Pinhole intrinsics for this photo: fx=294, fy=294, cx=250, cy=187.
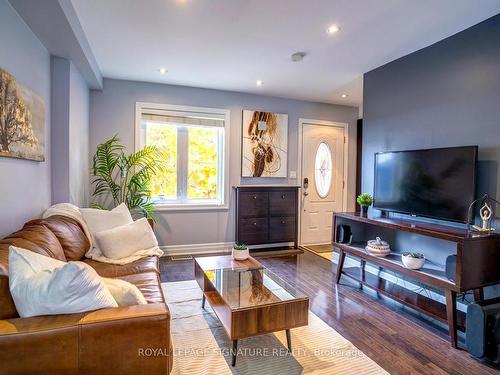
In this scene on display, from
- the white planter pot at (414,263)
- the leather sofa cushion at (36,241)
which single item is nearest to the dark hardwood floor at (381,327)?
the white planter pot at (414,263)

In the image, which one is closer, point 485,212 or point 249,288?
point 249,288

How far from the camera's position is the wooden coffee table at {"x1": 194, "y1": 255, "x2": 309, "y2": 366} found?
173 cm

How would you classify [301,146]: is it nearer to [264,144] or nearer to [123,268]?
[264,144]

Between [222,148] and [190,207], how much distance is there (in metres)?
1.03

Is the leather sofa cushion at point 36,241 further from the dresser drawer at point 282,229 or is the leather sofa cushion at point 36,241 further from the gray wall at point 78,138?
the dresser drawer at point 282,229

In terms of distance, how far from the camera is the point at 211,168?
15.1 feet

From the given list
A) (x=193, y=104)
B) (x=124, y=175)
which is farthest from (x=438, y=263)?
(x=124, y=175)

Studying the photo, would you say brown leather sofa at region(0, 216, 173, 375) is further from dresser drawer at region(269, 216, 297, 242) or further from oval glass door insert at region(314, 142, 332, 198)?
oval glass door insert at region(314, 142, 332, 198)

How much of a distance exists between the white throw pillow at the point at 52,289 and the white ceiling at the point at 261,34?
2006mm

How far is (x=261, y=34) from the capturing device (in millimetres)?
2711

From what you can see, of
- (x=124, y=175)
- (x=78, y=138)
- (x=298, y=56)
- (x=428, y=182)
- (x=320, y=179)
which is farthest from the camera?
(x=320, y=179)

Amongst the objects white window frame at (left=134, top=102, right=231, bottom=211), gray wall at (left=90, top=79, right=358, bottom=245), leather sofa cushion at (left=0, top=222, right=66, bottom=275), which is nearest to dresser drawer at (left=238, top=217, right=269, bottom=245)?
gray wall at (left=90, top=79, right=358, bottom=245)

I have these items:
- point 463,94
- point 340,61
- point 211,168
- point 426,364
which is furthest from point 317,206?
point 426,364

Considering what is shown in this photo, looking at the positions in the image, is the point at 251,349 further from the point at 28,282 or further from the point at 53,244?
the point at 53,244
